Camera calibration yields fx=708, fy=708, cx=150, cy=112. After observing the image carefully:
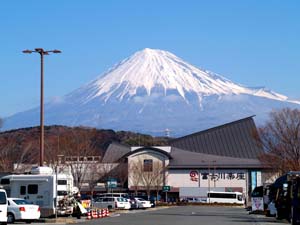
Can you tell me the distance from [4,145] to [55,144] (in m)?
5.73

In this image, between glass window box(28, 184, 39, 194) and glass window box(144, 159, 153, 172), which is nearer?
glass window box(28, 184, 39, 194)

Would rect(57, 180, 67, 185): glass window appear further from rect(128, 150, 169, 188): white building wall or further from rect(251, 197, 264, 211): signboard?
rect(128, 150, 169, 188): white building wall

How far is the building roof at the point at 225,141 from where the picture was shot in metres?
124

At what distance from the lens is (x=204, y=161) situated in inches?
4641

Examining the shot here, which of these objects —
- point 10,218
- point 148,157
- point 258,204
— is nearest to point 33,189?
point 10,218

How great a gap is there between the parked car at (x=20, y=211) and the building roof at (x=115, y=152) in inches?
3060

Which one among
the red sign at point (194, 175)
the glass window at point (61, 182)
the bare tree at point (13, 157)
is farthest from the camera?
the red sign at point (194, 175)

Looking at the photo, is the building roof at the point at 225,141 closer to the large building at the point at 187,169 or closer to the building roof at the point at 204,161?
the large building at the point at 187,169

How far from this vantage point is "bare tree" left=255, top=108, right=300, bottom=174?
200 ft

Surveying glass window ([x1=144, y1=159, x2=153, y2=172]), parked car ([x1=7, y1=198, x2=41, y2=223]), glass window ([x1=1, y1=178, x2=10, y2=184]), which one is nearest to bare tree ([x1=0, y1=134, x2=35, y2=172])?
glass window ([x1=1, y1=178, x2=10, y2=184])

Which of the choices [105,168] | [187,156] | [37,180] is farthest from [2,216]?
[187,156]

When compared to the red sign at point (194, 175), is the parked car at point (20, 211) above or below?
below

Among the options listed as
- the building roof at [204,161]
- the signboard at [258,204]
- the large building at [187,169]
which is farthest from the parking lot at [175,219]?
the building roof at [204,161]

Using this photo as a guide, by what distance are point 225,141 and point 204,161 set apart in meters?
10.6
